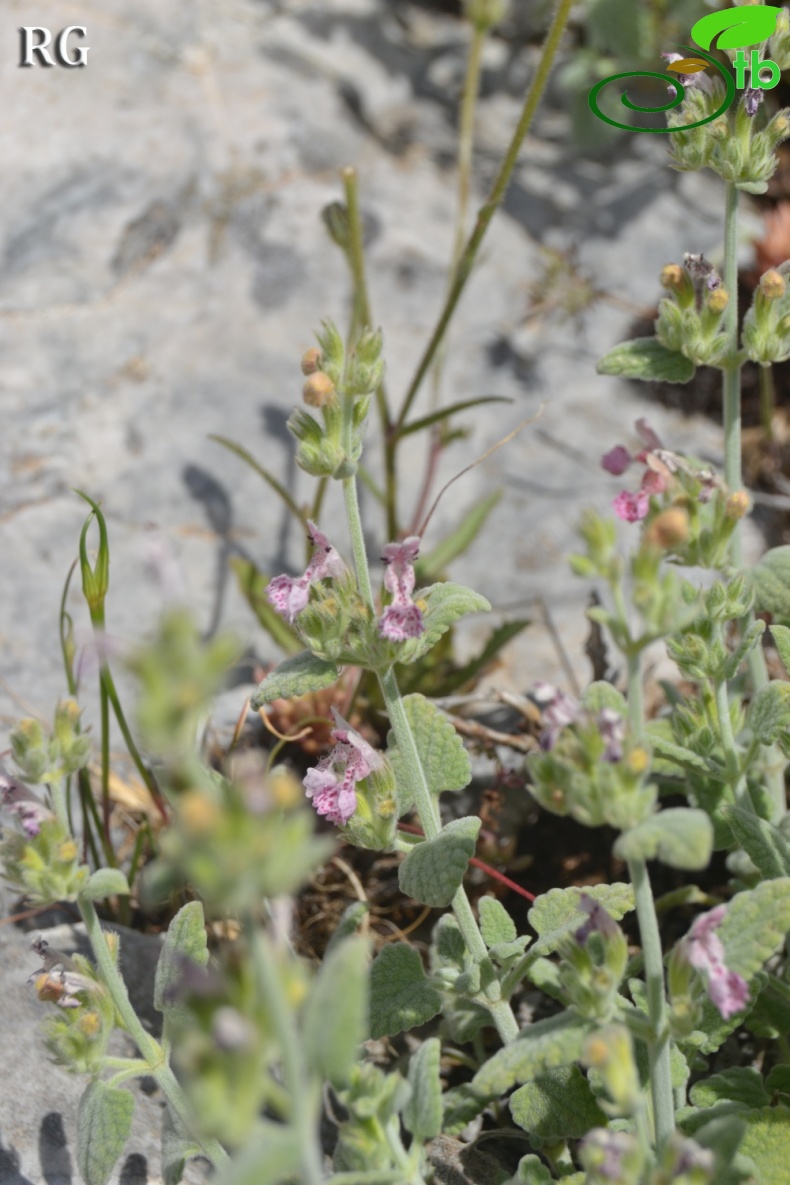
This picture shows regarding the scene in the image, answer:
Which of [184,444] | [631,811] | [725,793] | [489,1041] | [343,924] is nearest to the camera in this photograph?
[631,811]

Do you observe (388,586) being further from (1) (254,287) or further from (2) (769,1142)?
(1) (254,287)

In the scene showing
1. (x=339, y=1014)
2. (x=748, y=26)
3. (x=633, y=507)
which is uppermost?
(x=748, y=26)

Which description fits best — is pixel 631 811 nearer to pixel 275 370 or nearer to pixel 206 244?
pixel 275 370

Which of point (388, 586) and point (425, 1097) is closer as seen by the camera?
point (425, 1097)

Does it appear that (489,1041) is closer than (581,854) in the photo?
Yes

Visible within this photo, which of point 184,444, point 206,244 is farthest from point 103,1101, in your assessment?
point 206,244

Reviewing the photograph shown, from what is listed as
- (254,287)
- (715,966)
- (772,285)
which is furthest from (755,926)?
(254,287)
